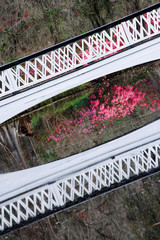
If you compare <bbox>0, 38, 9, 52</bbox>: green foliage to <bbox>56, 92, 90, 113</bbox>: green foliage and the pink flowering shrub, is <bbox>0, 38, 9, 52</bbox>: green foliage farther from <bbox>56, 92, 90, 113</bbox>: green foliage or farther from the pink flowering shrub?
the pink flowering shrub

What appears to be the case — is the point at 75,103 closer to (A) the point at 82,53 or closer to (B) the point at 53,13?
(A) the point at 82,53

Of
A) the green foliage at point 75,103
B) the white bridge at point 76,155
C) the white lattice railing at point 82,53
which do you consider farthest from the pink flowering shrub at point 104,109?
the white lattice railing at point 82,53

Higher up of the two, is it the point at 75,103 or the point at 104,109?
the point at 75,103

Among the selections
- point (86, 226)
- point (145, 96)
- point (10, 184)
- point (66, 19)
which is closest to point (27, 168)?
point (10, 184)

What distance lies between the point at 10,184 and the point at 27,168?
72cm

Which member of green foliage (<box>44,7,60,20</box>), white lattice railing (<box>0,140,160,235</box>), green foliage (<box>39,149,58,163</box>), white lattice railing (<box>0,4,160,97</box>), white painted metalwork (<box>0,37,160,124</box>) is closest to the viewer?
white lattice railing (<box>0,4,160,97</box>)

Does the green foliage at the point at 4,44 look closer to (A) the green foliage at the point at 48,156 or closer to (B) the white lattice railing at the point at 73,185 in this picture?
(A) the green foliage at the point at 48,156

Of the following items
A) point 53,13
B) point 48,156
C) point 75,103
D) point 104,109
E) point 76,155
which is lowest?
point 76,155

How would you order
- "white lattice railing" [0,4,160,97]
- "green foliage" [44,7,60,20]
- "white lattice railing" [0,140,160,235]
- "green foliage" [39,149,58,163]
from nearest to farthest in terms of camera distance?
"white lattice railing" [0,4,160,97] < "white lattice railing" [0,140,160,235] < "green foliage" [39,149,58,163] < "green foliage" [44,7,60,20]

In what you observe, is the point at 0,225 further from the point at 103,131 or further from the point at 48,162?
the point at 103,131

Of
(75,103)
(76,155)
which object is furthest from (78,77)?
(76,155)

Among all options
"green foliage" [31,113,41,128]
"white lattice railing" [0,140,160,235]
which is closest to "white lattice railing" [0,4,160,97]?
"green foliage" [31,113,41,128]

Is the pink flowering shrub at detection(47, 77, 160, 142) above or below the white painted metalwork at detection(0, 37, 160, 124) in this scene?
below

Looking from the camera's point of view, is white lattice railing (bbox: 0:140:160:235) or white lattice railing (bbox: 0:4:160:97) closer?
white lattice railing (bbox: 0:4:160:97)
